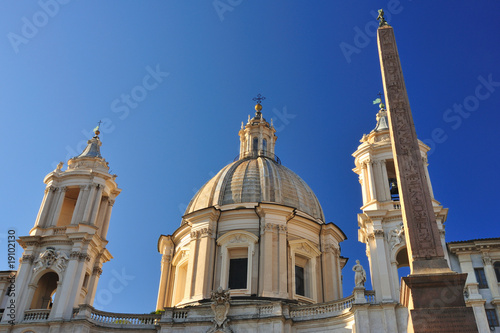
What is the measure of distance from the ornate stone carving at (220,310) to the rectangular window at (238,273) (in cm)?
486

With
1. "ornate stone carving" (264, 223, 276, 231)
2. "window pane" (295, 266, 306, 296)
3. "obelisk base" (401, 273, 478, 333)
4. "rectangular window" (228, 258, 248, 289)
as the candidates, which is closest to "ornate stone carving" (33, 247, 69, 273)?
"rectangular window" (228, 258, 248, 289)

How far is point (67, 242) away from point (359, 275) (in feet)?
60.0

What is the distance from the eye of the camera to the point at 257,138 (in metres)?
43.0

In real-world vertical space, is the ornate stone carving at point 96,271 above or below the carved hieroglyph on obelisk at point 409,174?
above

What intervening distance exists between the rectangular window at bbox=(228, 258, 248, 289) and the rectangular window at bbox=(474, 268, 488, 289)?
564 inches

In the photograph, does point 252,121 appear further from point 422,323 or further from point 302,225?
point 422,323

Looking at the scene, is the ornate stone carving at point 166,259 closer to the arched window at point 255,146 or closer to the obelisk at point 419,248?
the arched window at point 255,146

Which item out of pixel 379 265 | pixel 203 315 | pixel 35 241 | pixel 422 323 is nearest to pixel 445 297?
pixel 422 323

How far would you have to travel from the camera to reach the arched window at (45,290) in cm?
3096

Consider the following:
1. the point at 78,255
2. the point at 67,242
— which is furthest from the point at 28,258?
the point at 78,255

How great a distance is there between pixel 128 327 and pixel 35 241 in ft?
28.0

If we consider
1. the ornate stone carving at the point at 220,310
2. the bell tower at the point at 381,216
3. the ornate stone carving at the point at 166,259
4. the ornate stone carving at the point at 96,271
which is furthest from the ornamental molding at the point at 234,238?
the ornate stone carving at the point at 96,271

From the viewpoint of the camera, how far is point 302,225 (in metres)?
34.8

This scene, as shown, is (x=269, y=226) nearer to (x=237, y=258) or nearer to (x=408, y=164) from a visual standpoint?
(x=237, y=258)
